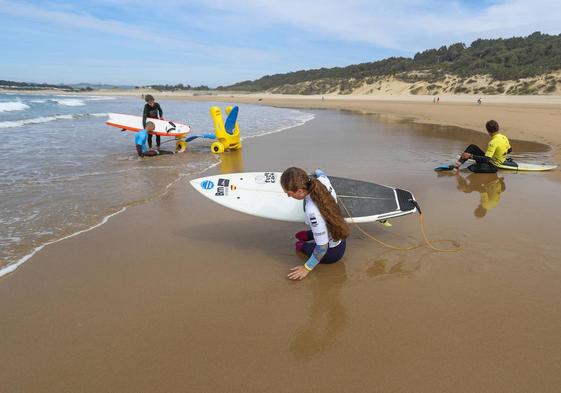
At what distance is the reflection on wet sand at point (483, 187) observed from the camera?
568 centimetres

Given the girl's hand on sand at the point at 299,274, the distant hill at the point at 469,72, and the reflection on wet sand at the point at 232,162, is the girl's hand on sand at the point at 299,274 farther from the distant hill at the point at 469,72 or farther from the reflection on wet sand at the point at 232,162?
the distant hill at the point at 469,72

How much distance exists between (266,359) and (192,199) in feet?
13.3

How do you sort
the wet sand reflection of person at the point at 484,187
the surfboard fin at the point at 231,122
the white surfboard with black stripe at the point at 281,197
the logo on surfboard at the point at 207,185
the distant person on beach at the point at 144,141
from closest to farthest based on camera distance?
the white surfboard with black stripe at the point at 281,197
the logo on surfboard at the point at 207,185
the wet sand reflection of person at the point at 484,187
the distant person on beach at the point at 144,141
the surfboard fin at the point at 231,122

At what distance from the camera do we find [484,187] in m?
6.81

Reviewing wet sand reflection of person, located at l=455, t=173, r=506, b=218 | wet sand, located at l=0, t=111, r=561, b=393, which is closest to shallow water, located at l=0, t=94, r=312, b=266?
wet sand, located at l=0, t=111, r=561, b=393

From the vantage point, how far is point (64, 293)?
337cm

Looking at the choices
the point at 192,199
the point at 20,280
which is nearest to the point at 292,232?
the point at 192,199

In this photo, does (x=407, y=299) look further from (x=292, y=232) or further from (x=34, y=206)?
(x=34, y=206)

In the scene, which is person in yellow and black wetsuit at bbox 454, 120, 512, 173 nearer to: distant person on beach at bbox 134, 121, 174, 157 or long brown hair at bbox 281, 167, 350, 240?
long brown hair at bbox 281, 167, 350, 240

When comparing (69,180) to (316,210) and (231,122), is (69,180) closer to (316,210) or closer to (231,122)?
(231,122)

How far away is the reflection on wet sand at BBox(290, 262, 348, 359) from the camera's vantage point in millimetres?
2682

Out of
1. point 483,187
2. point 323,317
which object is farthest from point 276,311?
point 483,187

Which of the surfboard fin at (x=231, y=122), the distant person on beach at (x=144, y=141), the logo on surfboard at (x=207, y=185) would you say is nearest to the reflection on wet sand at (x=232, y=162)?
the surfboard fin at (x=231, y=122)

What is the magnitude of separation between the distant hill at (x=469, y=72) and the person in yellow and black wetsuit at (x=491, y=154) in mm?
33907
